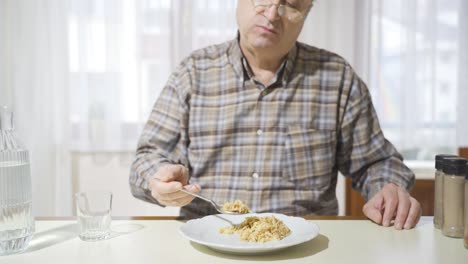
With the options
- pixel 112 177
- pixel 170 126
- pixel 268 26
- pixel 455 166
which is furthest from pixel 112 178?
pixel 455 166

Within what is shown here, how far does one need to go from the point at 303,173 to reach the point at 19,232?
842mm

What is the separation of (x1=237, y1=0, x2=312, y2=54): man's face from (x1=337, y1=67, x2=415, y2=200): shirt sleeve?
24cm

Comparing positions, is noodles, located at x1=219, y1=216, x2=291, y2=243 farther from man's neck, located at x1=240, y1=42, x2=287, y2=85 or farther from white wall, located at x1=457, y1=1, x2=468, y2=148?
white wall, located at x1=457, y1=1, x2=468, y2=148

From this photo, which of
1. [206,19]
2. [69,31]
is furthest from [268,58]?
[69,31]

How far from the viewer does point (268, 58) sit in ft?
5.12

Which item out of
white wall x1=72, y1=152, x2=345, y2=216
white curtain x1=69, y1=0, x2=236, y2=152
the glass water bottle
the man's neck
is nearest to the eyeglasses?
the man's neck

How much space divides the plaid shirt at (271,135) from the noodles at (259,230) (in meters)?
0.44

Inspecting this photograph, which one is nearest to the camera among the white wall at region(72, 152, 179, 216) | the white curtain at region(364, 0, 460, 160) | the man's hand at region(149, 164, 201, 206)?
the man's hand at region(149, 164, 201, 206)

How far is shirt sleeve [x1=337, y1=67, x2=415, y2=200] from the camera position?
154 centimetres

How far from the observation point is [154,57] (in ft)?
8.66

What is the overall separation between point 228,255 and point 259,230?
8 cm

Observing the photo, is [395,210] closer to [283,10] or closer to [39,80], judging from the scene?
[283,10]

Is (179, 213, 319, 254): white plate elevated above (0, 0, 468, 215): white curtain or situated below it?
below

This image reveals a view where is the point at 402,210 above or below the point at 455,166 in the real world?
below
